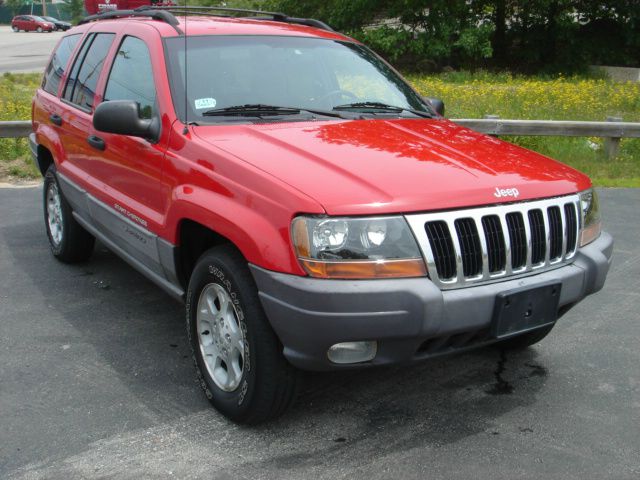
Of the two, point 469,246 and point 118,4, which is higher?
point 118,4

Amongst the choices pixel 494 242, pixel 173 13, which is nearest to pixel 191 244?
pixel 494 242

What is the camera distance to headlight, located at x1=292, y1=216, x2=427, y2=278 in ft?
9.96

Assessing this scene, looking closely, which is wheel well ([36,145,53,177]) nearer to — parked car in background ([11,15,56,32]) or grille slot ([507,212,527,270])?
grille slot ([507,212,527,270])

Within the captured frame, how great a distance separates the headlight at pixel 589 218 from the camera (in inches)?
146

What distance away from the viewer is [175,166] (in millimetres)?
3818

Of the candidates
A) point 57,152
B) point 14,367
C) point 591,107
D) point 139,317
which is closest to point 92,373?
point 14,367

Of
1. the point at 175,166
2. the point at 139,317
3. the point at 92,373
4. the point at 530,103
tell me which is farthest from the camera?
the point at 530,103

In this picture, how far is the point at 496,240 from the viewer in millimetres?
3270

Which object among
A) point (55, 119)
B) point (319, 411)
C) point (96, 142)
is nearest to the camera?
point (319, 411)

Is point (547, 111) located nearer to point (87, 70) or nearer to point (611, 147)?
point (611, 147)

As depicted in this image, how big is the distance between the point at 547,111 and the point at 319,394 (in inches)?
415

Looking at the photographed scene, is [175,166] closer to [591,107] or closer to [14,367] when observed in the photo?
[14,367]

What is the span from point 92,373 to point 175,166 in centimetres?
125

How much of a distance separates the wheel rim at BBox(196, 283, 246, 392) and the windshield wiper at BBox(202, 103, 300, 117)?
1.00 meters
